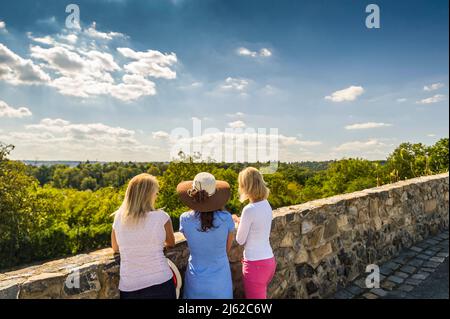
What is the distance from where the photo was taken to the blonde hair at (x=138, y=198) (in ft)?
6.36

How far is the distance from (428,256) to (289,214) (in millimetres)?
3033

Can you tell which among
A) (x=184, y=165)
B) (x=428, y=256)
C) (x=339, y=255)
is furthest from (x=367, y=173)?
(x=339, y=255)

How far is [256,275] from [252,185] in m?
0.76

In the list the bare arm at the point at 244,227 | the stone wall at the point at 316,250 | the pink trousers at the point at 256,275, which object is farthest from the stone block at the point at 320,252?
the bare arm at the point at 244,227

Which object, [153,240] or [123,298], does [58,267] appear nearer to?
[123,298]

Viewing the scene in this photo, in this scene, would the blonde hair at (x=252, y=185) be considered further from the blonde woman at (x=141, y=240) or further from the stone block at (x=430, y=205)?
the stone block at (x=430, y=205)

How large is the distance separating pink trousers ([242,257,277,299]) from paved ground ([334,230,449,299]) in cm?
158

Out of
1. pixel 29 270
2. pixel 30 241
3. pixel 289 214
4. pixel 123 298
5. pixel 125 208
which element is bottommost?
pixel 30 241

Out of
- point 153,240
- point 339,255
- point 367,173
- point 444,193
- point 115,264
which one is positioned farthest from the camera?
point 367,173

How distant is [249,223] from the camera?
236cm

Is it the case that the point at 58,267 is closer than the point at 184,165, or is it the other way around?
the point at 58,267

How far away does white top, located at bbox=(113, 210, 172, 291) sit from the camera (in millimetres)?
1943

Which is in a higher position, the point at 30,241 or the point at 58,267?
the point at 58,267

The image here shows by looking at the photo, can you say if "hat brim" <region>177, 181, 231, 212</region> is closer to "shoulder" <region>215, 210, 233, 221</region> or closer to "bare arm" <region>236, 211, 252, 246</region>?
"shoulder" <region>215, 210, 233, 221</region>
